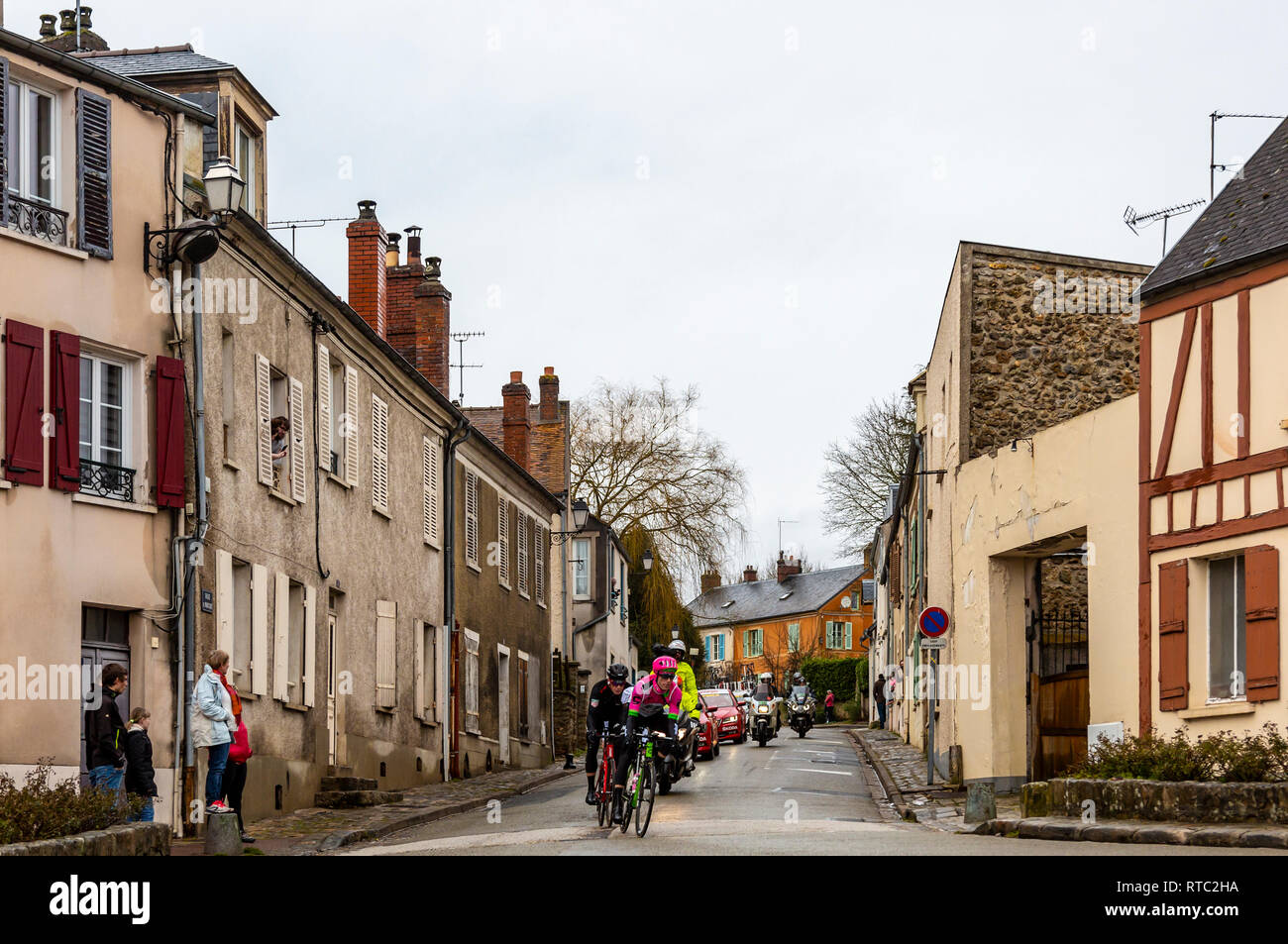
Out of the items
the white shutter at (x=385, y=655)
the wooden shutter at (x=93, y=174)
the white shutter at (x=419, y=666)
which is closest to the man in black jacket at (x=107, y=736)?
the wooden shutter at (x=93, y=174)

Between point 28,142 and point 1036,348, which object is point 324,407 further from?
point 1036,348

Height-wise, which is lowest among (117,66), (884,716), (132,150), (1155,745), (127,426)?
(884,716)

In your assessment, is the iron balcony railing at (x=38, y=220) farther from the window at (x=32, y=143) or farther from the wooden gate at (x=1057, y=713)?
the wooden gate at (x=1057, y=713)

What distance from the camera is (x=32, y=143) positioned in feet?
57.7

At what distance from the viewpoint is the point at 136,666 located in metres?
18.0

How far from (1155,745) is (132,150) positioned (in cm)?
1174

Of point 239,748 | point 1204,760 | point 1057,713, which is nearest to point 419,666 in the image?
point 1057,713

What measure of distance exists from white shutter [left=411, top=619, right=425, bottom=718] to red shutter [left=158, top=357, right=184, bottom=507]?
32.8 ft

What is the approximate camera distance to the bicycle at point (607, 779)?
1596 centimetres

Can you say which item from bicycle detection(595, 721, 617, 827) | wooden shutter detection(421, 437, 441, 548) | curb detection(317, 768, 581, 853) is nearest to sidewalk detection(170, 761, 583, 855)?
curb detection(317, 768, 581, 853)

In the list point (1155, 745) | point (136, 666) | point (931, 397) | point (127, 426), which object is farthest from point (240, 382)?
point (931, 397)

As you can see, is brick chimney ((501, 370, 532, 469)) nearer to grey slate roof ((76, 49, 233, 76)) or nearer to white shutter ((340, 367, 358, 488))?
white shutter ((340, 367, 358, 488))
